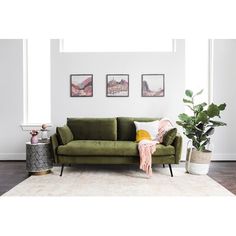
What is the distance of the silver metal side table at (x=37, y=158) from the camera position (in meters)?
3.29

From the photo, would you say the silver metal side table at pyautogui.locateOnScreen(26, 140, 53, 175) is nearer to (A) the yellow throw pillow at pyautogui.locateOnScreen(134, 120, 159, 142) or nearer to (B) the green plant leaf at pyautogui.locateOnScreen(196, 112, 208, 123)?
(A) the yellow throw pillow at pyautogui.locateOnScreen(134, 120, 159, 142)

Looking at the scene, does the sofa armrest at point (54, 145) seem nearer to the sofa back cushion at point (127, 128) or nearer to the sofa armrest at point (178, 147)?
the sofa back cushion at point (127, 128)

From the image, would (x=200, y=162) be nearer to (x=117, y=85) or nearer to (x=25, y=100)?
(x=117, y=85)

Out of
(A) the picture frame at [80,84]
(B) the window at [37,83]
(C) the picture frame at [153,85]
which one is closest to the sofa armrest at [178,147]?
(C) the picture frame at [153,85]

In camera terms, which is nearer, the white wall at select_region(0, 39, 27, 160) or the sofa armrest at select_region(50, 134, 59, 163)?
the sofa armrest at select_region(50, 134, 59, 163)

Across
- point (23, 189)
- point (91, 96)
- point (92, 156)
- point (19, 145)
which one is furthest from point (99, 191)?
point (19, 145)

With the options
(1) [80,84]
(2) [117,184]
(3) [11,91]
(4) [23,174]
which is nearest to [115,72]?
(1) [80,84]

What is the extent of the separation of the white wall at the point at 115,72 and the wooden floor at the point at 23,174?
106cm

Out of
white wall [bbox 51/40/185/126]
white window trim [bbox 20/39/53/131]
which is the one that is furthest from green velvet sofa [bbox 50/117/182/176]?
white window trim [bbox 20/39/53/131]

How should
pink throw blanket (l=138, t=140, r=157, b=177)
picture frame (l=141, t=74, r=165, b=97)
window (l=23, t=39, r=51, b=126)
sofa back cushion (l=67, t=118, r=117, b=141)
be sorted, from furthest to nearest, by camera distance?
window (l=23, t=39, r=51, b=126), picture frame (l=141, t=74, r=165, b=97), sofa back cushion (l=67, t=118, r=117, b=141), pink throw blanket (l=138, t=140, r=157, b=177)

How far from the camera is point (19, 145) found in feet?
14.2

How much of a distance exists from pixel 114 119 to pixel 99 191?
1.49 meters

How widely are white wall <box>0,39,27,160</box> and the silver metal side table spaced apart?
114 centimetres

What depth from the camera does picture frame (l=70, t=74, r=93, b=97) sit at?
4262mm
